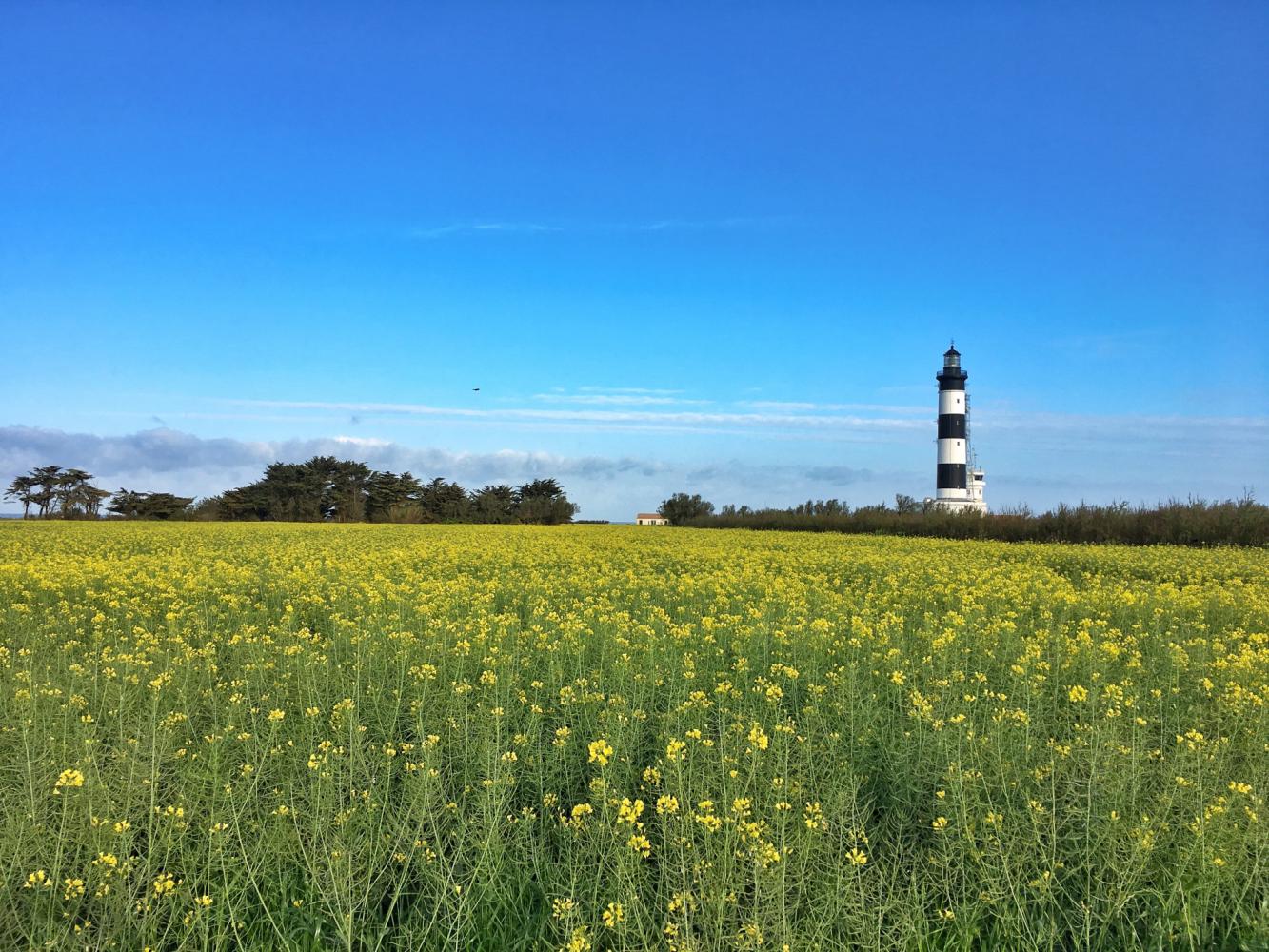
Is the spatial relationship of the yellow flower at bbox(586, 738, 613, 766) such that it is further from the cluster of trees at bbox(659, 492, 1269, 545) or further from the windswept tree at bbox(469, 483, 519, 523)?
the windswept tree at bbox(469, 483, 519, 523)

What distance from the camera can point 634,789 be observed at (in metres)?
4.29

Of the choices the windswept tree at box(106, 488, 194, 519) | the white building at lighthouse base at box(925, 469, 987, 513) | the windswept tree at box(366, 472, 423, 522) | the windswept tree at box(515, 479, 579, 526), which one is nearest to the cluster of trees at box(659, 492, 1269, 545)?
the white building at lighthouse base at box(925, 469, 987, 513)

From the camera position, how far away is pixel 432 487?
54719 millimetres

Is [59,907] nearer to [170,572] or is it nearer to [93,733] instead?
[93,733]

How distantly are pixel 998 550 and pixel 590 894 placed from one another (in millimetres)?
19975

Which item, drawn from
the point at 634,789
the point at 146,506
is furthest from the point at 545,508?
the point at 634,789

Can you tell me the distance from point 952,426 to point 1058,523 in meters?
25.1

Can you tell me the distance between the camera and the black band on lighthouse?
52438 millimetres

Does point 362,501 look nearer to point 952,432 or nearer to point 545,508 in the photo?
point 545,508

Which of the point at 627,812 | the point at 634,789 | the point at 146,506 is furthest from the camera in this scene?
the point at 146,506

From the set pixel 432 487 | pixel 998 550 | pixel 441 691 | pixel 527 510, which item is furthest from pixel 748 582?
pixel 432 487

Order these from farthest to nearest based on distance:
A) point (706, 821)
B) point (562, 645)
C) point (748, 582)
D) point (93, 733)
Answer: point (748, 582), point (562, 645), point (93, 733), point (706, 821)

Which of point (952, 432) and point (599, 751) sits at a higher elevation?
point (952, 432)

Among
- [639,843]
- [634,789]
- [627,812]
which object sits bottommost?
[634,789]
